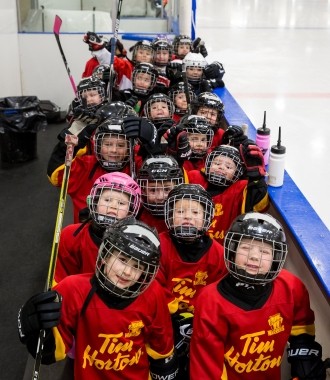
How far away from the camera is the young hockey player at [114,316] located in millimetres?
1369

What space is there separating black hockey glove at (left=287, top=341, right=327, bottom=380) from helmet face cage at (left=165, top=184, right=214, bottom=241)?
44 centimetres

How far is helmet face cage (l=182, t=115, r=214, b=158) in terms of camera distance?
241 centimetres

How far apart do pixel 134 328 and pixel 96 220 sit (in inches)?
16.4

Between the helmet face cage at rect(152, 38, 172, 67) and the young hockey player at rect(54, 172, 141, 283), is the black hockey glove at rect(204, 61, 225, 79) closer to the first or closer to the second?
the helmet face cage at rect(152, 38, 172, 67)

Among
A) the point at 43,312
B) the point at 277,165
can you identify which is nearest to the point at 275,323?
the point at 43,312

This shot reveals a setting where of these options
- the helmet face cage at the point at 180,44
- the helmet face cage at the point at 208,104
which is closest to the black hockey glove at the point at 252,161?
the helmet face cage at the point at 208,104

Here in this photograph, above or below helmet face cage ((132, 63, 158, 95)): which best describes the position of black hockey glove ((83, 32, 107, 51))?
above

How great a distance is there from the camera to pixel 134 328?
57.8 inches

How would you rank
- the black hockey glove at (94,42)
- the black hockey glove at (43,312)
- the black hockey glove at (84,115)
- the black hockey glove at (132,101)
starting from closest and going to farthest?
the black hockey glove at (43,312), the black hockey glove at (84,115), the black hockey glove at (132,101), the black hockey glove at (94,42)

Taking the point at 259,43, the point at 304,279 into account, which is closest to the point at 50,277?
the point at 304,279

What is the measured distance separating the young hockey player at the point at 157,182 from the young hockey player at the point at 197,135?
448 mm

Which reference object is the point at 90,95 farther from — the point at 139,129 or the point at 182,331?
the point at 182,331

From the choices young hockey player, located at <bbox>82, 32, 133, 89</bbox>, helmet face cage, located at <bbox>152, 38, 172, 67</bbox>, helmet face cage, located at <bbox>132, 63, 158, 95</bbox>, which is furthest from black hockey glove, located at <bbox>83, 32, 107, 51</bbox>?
helmet face cage, located at <bbox>132, 63, 158, 95</bbox>

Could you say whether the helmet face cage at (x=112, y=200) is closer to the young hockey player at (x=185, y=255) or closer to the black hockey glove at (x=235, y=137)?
the young hockey player at (x=185, y=255)
